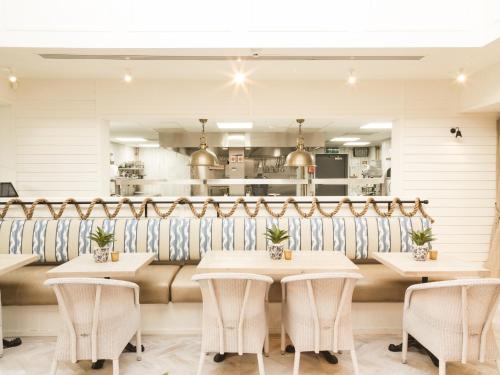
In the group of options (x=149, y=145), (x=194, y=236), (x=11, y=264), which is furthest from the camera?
(x=149, y=145)

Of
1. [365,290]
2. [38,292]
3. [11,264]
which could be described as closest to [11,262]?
[11,264]

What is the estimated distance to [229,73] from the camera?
5.14m

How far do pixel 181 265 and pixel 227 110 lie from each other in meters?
2.54

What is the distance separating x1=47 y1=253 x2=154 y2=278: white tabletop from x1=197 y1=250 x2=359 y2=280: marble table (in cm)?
55

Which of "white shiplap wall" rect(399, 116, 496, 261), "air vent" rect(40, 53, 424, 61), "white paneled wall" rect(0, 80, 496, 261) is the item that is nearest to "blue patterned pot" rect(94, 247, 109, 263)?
"air vent" rect(40, 53, 424, 61)

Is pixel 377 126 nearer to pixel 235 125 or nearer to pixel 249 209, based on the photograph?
pixel 235 125

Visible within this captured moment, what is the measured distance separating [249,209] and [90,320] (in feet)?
7.57

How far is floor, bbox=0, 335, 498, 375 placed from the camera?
290 centimetres

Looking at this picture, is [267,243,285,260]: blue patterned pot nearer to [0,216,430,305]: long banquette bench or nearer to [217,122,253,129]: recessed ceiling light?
[0,216,430,305]: long banquette bench

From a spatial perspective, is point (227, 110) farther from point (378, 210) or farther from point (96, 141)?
point (378, 210)

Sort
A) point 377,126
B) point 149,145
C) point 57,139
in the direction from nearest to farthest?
point 57,139 < point 377,126 < point 149,145

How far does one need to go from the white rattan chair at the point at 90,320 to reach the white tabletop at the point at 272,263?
724 millimetres

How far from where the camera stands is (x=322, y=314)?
2.56m
